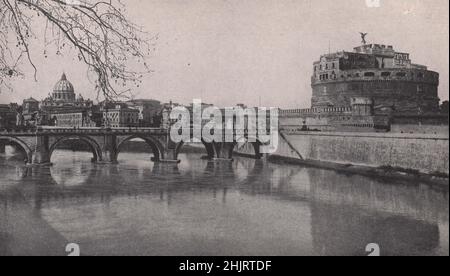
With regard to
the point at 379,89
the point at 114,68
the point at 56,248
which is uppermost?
the point at 379,89

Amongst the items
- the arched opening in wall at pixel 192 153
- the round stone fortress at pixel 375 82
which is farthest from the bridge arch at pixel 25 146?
the round stone fortress at pixel 375 82

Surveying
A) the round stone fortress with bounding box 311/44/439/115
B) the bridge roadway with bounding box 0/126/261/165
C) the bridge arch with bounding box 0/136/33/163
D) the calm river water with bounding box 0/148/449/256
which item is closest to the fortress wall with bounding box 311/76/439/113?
the round stone fortress with bounding box 311/44/439/115

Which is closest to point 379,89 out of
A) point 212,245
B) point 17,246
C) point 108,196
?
point 108,196

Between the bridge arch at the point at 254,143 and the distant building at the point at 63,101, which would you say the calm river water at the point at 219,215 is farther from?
the distant building at the point at 63,101

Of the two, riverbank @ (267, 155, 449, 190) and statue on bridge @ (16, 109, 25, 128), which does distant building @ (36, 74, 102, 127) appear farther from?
riverbank @ (267, 155, 449, 190)

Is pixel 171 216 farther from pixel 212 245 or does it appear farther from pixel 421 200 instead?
pixel 421 200
